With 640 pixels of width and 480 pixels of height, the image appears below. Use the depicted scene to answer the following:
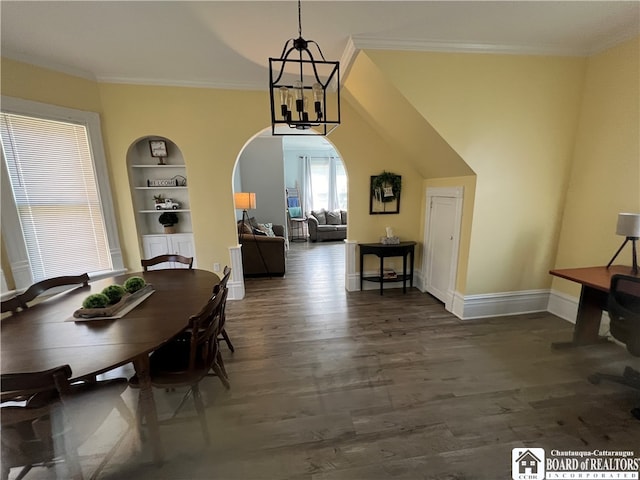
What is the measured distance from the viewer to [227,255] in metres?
3.45

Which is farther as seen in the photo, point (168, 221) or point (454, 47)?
point (168, 221)

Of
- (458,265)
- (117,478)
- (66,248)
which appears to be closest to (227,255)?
(66,248)

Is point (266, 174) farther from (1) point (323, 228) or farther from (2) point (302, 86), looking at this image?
(2) point (302, 86)

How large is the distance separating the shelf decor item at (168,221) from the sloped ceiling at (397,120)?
8.91 ft

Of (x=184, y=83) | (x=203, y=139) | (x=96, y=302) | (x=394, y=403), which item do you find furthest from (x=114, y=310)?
(x=184, y=83)

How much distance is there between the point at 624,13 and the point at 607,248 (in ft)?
6.21

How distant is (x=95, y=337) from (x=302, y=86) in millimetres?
1758

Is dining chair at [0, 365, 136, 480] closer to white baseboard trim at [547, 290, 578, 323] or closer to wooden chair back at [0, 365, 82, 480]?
wooden chair back at [0, 365, 82, 480]

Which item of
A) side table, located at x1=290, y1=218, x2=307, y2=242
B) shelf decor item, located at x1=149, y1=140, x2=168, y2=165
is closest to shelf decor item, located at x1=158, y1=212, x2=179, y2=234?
shelf decor item, located at x1=149, y1=140, x2=168, y2=165

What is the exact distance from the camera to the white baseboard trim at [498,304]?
2898 mm

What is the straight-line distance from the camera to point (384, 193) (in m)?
3.59

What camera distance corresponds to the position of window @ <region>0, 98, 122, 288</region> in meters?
2.42

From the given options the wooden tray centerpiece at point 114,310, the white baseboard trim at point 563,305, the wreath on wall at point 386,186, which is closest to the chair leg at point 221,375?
the wooden tray centerpiece at point 114,310

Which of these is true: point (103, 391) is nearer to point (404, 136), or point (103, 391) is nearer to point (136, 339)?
A: point (136, 339)
